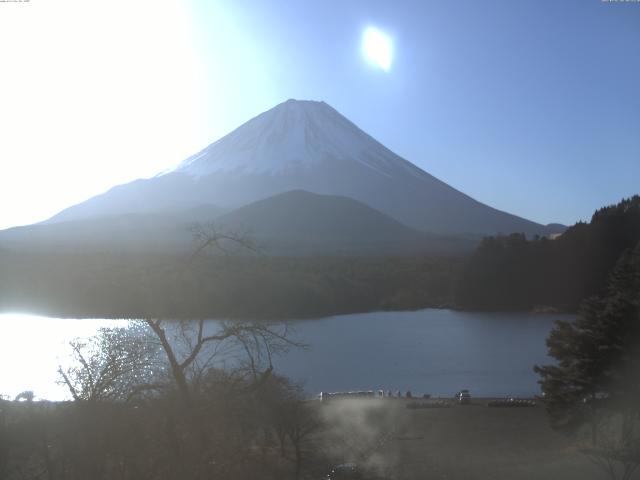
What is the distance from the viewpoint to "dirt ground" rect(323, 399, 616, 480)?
7980 mm

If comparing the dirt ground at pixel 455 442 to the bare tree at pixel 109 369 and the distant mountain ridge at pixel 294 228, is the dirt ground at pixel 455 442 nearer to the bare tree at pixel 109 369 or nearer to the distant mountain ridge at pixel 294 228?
the bare tree at pixel 109 369

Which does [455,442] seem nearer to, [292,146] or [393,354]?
[393,354]

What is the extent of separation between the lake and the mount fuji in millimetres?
36456

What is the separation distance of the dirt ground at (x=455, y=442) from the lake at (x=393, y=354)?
2559 millimetres

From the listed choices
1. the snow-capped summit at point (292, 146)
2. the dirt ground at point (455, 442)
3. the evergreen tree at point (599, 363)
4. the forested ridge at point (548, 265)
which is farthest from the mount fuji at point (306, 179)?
the evergreen tree at point (599, 363)

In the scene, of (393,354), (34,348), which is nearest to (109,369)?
(34,348)

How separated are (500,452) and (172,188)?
60552mm

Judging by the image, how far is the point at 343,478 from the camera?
7.86 m

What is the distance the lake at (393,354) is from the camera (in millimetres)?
14023

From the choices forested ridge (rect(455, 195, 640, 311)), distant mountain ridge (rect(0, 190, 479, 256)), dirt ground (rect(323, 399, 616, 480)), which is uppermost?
distant mountain ridge (rect(0, 190, 479, 256))

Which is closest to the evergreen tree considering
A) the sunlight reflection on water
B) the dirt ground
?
the dirt ground

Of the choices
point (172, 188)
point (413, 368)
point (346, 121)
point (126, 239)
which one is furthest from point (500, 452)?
point (346, 121)

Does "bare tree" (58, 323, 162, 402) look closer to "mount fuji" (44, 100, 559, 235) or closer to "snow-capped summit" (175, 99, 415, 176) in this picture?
"mount fuji" (44, 100, 559, 235)

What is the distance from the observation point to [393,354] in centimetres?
2177
